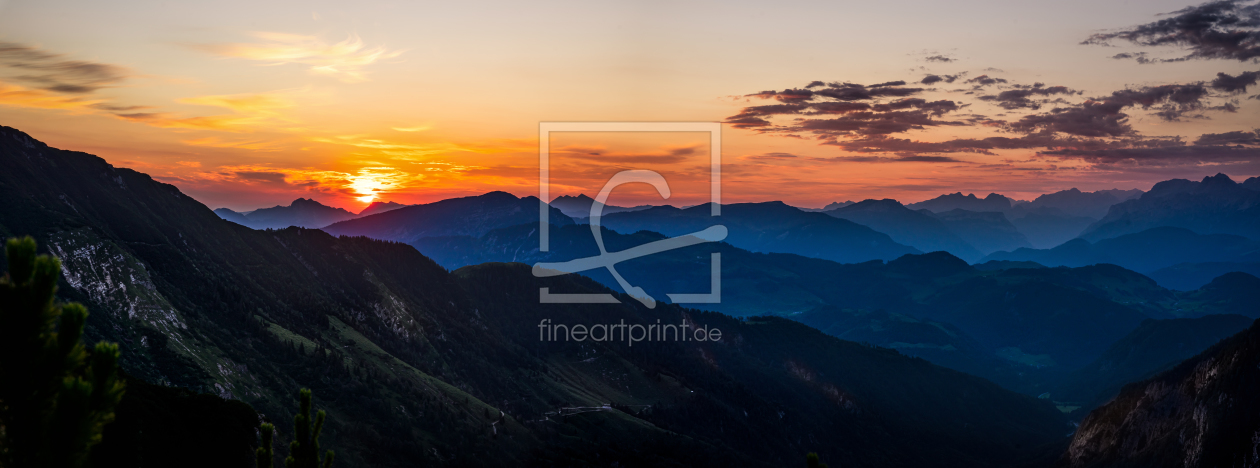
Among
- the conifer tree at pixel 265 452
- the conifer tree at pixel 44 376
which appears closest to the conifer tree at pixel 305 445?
the conifer tree at pixel 265 452

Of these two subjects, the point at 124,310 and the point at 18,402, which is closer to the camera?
the point at 18,402

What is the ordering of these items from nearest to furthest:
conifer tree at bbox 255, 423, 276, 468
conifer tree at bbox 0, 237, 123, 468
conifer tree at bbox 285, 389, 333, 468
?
conifer tree at bbox 0, 237, 123, 468, conifer tree at bbox 255, 423, 276, 468, conifer tree at bbox 285, 389, 333, 468

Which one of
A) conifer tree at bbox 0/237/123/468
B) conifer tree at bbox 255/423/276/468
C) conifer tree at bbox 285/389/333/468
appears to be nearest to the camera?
conifer tree at bbox 0/237/123/468

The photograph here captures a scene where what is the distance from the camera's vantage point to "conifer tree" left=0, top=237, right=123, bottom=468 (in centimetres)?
2162

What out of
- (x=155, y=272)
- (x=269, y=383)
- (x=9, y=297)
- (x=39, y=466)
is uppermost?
(x=9, y=297)

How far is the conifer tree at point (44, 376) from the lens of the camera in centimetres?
2162

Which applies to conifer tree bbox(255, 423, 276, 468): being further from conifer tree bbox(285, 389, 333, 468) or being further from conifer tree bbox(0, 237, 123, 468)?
conifer tree bbox(0, 237, 123, 468)

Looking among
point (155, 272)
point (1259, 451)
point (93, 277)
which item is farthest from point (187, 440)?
point (1259, 451)

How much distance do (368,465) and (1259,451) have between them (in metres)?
220

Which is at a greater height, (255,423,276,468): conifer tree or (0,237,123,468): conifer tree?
(0,237,123,468): conifer tree

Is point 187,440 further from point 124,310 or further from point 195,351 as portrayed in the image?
point 124,310

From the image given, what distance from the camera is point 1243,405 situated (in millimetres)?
193250

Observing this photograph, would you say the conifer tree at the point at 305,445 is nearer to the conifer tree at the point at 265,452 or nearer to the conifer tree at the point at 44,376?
the conifer tree at the point at 265,452

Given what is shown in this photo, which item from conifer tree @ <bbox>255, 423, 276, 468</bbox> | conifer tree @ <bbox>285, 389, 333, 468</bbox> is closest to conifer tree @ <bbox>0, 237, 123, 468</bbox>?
conifer tree @ <bbox>255, 423, 276, 468</bbox>
